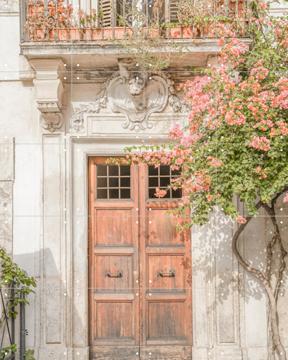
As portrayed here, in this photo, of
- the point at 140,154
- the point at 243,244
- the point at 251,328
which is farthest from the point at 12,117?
the point at 251,328

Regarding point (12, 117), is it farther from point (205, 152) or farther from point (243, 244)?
point (243, 244)

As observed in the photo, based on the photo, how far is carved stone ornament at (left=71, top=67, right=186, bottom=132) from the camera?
8.55m

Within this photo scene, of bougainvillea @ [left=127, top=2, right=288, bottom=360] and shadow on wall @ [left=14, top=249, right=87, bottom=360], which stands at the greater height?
bougainvillea @ [left=127, top=2, right=288, bottom=360]

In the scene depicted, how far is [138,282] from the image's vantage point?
8.68 meters

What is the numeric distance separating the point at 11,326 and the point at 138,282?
5.22 feet

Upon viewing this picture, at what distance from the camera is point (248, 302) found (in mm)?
8453

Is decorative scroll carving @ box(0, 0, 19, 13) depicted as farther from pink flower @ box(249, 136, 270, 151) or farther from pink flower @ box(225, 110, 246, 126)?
pink flower @ box(249, 136, 270, 151)

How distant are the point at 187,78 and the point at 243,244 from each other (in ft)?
6.88

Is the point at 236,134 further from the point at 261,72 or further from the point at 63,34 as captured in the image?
the point at 63,34

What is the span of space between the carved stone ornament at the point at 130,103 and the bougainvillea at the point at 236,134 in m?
0.63

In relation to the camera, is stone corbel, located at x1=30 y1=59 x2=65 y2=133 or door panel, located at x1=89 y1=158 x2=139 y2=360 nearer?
stone corbel, located at x1=30 y1=59 x2=65 y2=133

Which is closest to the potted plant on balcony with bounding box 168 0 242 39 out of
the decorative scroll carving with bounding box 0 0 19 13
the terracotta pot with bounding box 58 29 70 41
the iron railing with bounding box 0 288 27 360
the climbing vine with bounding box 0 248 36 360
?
the terracotta pot with bounding box 58 29 70 41

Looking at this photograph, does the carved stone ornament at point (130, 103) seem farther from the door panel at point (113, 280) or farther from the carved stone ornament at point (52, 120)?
the door panel at point (113, 280)

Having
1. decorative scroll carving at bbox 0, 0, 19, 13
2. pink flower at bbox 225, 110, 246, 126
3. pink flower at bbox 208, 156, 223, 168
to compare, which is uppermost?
decorative scroll carving at bbox 0, 0, 19, 13
